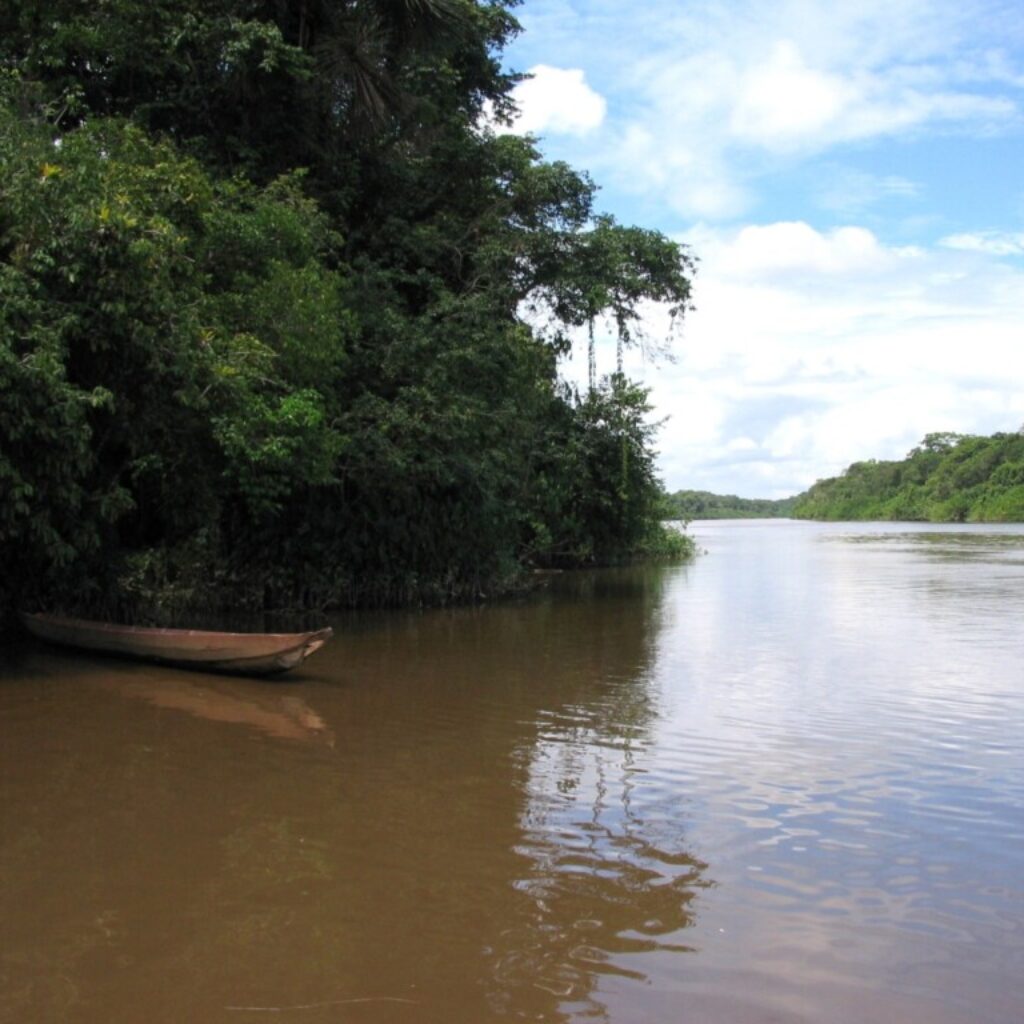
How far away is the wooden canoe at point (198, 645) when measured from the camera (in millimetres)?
8773

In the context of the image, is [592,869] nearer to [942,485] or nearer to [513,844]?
[513,844]

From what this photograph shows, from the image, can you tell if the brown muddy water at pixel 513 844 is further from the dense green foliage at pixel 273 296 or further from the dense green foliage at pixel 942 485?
the dense green foliage at pixel 942 485

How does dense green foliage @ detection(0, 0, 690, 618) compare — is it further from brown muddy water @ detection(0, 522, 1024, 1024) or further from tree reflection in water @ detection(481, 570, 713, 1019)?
tree reflection in water @ detection(481, 570, 713, 1019)

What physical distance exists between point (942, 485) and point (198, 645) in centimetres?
7965

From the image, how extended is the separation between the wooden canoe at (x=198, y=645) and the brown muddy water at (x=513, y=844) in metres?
0.21

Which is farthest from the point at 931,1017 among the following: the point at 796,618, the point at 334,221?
the point at 334,221

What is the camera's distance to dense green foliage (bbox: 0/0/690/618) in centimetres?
884

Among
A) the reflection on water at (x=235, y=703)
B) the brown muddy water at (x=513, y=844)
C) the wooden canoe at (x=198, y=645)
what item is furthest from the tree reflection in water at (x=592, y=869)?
the wooden canoe at (x=198, y=645)

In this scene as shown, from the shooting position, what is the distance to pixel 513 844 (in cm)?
481

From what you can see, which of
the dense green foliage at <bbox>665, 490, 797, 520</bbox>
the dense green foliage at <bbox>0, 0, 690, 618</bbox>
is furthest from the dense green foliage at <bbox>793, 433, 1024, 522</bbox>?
the dense green foliage at <bbox>0, 0, 690, 618</bbox>

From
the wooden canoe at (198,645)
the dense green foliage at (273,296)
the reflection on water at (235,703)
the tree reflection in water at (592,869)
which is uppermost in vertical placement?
the dense green foliage at (273,296)

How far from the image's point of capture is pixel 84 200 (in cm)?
875

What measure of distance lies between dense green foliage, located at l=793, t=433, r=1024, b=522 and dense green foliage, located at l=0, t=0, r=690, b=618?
61774 millimetres

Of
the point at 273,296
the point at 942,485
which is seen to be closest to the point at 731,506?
the point at 942,485
